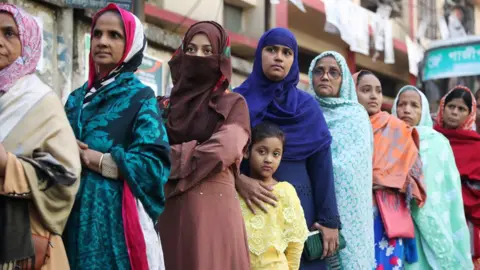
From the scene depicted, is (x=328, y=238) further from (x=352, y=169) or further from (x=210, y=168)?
(x=210, y=168)

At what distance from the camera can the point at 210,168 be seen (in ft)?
11.6

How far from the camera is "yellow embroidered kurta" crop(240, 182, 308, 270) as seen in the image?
3.88 metres

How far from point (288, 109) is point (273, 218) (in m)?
0.63

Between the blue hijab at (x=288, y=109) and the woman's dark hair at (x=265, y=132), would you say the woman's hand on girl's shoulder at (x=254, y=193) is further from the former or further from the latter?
the blue hijab at (x=288, y=109)

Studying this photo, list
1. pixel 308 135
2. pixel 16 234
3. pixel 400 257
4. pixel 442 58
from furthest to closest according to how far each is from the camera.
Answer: pixel 442 58
pixel 400 257
pixel 308 135
pixel 16 234

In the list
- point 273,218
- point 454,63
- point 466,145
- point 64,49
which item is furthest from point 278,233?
point 454,63

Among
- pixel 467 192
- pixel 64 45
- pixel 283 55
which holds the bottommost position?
pixel 467 192

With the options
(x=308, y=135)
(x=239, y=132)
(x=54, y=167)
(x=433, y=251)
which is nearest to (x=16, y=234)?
(x=54, y=167)

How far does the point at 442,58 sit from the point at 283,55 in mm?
7847

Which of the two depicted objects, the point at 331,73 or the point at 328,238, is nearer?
the point at 328,238

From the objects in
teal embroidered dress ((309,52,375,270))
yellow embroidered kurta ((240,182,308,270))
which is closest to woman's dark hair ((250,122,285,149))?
yellow embroidered kurta ((240,182,308,270))

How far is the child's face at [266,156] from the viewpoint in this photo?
13.1 feet

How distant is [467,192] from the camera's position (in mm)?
6289

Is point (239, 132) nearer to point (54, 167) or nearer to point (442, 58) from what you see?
point (54, 167)
